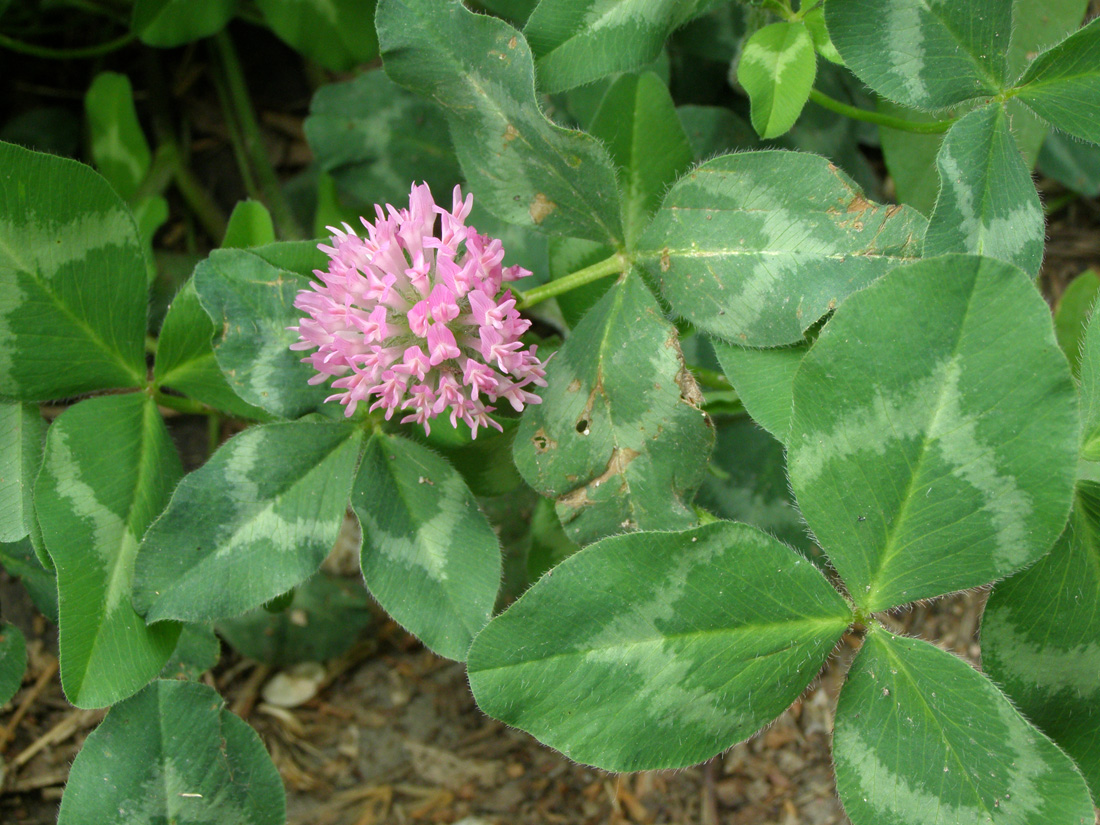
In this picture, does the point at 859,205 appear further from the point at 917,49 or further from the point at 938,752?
the point at 938,752

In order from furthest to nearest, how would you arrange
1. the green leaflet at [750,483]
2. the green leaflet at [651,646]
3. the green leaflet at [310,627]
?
the green leaflet at [310,627] < the green leaflet at [750,483] < the green leaflet at [651,646]

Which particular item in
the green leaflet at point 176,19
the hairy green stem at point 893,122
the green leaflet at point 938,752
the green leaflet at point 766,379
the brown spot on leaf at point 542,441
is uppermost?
the green leaflet at point 176,19

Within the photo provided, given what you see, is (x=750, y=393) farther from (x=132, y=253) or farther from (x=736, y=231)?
(x=132, y=253)

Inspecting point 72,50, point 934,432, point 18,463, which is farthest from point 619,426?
point 72,50

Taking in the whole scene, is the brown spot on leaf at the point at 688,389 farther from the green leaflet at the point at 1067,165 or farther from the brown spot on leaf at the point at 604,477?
the green leaflet at the point at 1067,165

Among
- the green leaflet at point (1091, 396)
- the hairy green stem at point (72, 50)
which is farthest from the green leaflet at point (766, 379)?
the hairy green stem at point (72, 50)

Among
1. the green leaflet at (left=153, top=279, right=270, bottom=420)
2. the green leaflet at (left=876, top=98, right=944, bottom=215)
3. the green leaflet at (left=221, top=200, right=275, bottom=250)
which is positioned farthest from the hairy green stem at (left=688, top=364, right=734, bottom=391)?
the green leaflet at (left=221, top=200, right=275, bottom=250)
